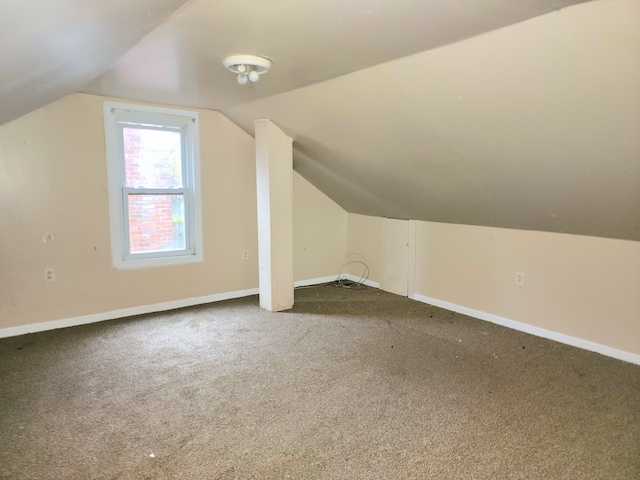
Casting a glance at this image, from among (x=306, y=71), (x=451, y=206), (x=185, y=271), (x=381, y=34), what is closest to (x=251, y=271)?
(x=185, y=271)

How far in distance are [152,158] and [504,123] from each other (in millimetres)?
3157

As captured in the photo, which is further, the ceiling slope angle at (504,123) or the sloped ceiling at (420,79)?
the ceiling slope angle at (504,123)

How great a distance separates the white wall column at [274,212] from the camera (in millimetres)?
3855

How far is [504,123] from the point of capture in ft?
7.79

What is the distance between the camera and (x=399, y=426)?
2.13 meters

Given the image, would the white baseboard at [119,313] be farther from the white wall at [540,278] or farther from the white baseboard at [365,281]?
the white wall at [540,278]

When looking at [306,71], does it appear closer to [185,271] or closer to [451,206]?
[451,206]

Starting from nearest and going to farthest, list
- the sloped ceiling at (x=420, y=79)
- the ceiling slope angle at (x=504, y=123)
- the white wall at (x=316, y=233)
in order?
1. the sloped ceiling at (x=420, y=79)
2. the ceiling slope angle at (x=504, y=123)
3. the white wall at (x=316, y=233)

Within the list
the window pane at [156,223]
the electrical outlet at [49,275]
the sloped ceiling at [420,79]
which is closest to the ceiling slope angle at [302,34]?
the sloped ceiling at [420,79]

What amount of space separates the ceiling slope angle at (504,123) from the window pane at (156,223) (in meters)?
1.13

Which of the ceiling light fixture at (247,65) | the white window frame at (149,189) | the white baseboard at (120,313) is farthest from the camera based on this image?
the white window frame at (149,189)

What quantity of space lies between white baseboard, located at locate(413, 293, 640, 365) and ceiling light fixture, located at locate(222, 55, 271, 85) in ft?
9.34

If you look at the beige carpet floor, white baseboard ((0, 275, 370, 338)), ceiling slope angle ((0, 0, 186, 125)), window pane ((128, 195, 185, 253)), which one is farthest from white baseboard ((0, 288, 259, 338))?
ceiling slope angle ((0, 0, 186, 125))

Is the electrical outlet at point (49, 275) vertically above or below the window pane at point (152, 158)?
below
